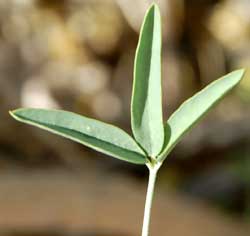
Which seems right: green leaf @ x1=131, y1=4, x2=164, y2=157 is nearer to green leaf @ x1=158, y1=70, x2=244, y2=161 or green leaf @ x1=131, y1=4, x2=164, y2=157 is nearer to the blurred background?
green leaf @ x1=158, y1=70, x2=244, y2=161

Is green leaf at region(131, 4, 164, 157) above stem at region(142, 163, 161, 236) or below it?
above

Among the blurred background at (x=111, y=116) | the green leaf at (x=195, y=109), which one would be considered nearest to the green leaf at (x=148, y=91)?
the green leaf at (x=195, y=109)

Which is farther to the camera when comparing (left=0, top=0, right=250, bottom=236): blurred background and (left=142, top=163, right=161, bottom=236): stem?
(left=0, top=0, right=250, bottom=236): blurred background

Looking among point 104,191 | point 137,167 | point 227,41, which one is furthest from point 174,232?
point 227,41

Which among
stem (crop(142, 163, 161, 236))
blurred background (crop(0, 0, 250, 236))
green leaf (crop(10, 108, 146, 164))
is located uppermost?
green leaf (crop(10, 108, 146, 164))

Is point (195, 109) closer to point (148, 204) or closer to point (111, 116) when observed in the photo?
point (148, 204)

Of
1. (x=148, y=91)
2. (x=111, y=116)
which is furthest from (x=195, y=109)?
(x=111, y=116)

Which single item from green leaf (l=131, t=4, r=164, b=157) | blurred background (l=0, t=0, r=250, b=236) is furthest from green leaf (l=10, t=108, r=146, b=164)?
blurred background (l=0, t=0, r=250, b=236)

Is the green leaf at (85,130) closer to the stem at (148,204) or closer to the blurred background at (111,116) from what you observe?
the stem at (148,204)
